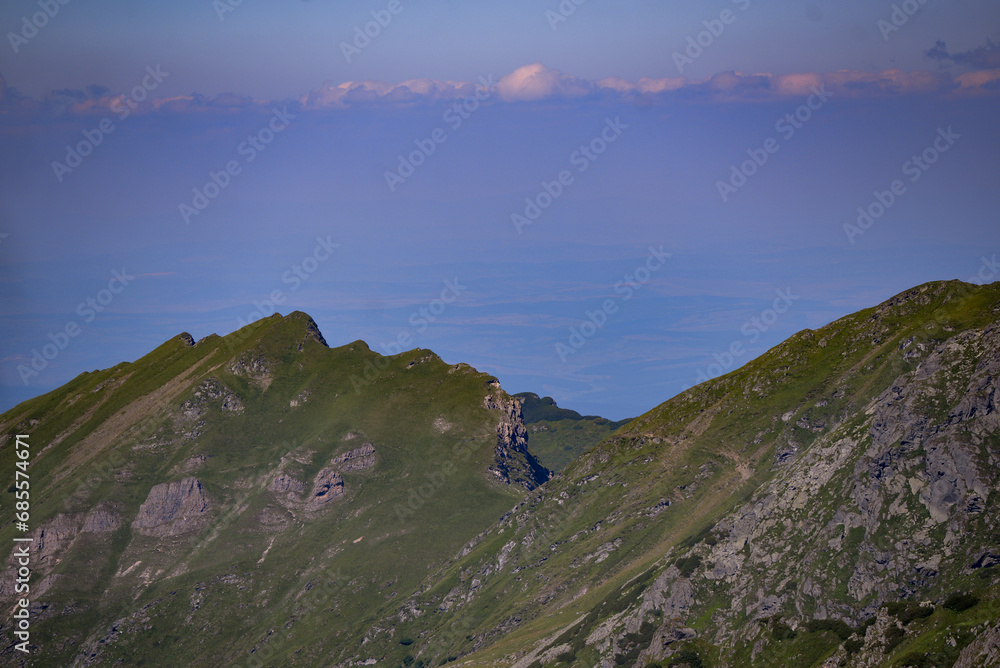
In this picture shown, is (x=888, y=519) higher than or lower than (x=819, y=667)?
higher

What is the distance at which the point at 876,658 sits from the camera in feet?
455

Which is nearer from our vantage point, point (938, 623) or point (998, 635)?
point (998, 635)

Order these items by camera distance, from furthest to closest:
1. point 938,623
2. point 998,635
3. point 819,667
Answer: point 819,667 < point 938,623 < point 998,635

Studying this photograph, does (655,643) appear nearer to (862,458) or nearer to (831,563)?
(831,563)

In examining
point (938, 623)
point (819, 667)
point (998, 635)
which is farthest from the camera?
point (819, 667)

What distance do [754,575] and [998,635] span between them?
82.9m

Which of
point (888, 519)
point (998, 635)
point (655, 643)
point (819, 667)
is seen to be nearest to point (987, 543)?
point (888, 519)

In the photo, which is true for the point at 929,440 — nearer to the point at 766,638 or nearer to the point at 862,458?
the point at 862,458

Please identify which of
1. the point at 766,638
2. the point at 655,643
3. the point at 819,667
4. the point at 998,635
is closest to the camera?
the point at 998,635

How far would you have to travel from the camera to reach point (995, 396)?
17438 centimetres

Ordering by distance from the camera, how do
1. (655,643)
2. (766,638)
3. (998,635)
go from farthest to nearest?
(655,643) < (766,638) < (998,635)

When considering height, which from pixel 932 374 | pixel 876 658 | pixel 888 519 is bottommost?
pixel 876 658

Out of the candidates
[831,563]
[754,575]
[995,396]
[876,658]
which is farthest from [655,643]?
[995,396]

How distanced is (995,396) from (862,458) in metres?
27.6
